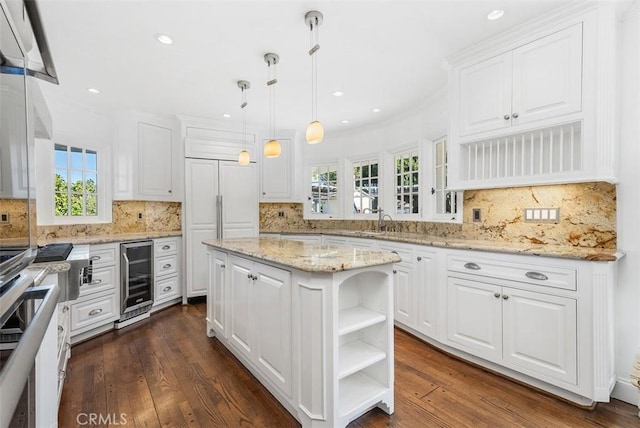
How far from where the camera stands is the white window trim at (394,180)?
3.48 meters

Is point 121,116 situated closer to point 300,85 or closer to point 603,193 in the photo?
point 300,85

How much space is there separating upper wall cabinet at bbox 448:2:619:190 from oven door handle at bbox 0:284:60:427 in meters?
2.65

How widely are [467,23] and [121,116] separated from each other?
12.9 feet

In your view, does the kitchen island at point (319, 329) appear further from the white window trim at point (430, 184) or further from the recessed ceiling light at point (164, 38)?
the white window trim at point (430, 184)

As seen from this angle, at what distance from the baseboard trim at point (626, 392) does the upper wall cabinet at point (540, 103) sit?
134cm

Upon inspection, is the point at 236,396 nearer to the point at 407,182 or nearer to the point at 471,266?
the point at 471,266

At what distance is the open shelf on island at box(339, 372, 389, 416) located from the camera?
161 cm

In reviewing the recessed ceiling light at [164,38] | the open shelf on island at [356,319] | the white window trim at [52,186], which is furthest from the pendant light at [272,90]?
the white window trim at [52,186]

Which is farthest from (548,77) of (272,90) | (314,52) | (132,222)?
(132,222)

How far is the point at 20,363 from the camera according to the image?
363 mm

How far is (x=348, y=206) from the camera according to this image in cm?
462

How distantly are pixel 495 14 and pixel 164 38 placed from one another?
94.2 inches

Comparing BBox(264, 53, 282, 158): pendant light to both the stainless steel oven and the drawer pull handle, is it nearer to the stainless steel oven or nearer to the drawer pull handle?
the stainless steel oven

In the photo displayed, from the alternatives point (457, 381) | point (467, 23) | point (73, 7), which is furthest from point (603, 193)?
point (73, 7)
